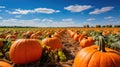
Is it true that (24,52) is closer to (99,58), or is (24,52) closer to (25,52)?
Answer: (25,52)

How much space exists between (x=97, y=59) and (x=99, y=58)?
0.04 metres

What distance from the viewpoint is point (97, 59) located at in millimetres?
3443

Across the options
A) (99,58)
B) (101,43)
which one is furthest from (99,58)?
(101,43)

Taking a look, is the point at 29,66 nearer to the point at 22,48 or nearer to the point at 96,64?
the point at 22,48

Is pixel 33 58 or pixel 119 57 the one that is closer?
pixel 119 57

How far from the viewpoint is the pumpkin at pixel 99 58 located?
11.0ft

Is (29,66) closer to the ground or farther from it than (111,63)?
closer to the ground

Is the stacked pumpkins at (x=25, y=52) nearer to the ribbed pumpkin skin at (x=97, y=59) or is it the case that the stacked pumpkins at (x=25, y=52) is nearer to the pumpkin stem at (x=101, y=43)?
the ribbed pumpkin skin at (x=97, y=59)

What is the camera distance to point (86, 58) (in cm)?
361

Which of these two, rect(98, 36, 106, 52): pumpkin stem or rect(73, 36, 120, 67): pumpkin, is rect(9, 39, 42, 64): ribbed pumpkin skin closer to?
rect(73, 36, 120, 67): pumpkin

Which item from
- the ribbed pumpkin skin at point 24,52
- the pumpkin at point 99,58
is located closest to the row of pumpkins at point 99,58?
the pumpkin at point 99,58

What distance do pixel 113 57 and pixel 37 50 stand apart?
2723 millimetres

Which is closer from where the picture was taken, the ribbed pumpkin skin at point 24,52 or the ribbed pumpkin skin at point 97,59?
the ribbed pumpkin skin at point 97,59

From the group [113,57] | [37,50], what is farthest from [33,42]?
[113,57]
